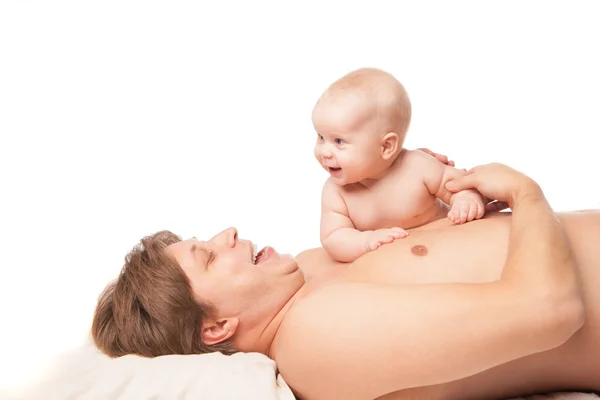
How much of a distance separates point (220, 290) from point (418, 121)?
2.65 metres

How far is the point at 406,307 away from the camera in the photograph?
6.93ft

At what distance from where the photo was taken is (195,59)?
5273 mm

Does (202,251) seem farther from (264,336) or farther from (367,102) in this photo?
(367,102)

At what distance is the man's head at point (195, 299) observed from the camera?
8.23 feet

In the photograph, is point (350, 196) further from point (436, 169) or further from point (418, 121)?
point (418, 121)

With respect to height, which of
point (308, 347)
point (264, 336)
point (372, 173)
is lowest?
point (264, 336)

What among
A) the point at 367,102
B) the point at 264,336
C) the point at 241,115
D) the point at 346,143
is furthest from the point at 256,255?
the point at 241,115

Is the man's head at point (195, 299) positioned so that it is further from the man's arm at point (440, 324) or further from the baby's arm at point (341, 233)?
the man's arm at point (440, 324)

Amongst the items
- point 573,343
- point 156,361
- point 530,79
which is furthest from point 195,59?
point 573,343

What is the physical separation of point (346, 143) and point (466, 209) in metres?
0.46

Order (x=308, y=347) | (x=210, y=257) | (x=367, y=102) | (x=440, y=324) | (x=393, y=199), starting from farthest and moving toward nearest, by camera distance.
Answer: (x=393, y=199) → (x=210, y=257) → (x=367, y=102) → (x=308, y=347) → (x=440, y=324)

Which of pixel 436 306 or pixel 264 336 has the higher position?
pixel 436 306

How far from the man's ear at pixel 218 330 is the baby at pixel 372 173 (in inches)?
17.9

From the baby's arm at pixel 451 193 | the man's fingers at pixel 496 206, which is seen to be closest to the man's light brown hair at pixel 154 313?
the baby's arm at pixel 451 193
